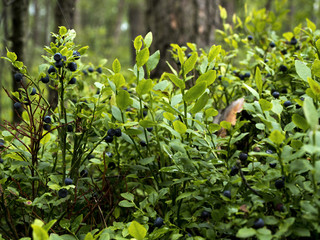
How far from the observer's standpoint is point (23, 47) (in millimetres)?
2424

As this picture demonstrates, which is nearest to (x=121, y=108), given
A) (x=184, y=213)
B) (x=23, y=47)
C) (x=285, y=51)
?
(x=184, y=213)

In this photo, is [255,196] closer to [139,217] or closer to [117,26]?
[139,217]

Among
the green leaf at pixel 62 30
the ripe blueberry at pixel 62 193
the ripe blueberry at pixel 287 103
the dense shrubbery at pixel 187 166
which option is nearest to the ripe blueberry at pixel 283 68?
the dense shrubbery at pixel 187 166

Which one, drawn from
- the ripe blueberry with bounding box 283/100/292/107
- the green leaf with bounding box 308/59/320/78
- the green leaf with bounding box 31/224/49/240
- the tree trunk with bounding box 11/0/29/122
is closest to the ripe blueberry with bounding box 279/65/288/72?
the ripe blueberry with bounding box 283/100/292/107

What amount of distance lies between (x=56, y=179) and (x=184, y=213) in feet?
1.49

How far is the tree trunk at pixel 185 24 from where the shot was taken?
10.3 feet

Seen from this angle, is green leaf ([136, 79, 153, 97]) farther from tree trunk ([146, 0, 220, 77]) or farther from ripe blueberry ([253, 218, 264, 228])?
tree trunk ([146, 0, 220, 77])

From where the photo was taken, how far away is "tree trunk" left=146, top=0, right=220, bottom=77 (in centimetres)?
315

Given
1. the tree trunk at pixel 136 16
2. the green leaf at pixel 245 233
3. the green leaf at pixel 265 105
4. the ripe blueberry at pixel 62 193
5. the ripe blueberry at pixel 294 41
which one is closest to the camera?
the green leaf at pixel 245 233

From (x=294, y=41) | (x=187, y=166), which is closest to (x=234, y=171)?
(x=187, y=166)

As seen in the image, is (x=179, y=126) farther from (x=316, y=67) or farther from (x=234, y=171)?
(x=316, y=67)

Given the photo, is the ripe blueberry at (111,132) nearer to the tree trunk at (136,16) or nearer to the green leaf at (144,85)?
the green leaf at (144,85)

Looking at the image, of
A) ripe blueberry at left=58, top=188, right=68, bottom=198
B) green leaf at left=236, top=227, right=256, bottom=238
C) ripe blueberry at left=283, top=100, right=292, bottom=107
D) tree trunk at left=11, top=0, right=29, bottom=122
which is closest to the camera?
green leaf at left=236, top=227, right=256, bottom=238

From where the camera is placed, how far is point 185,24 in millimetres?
3197
